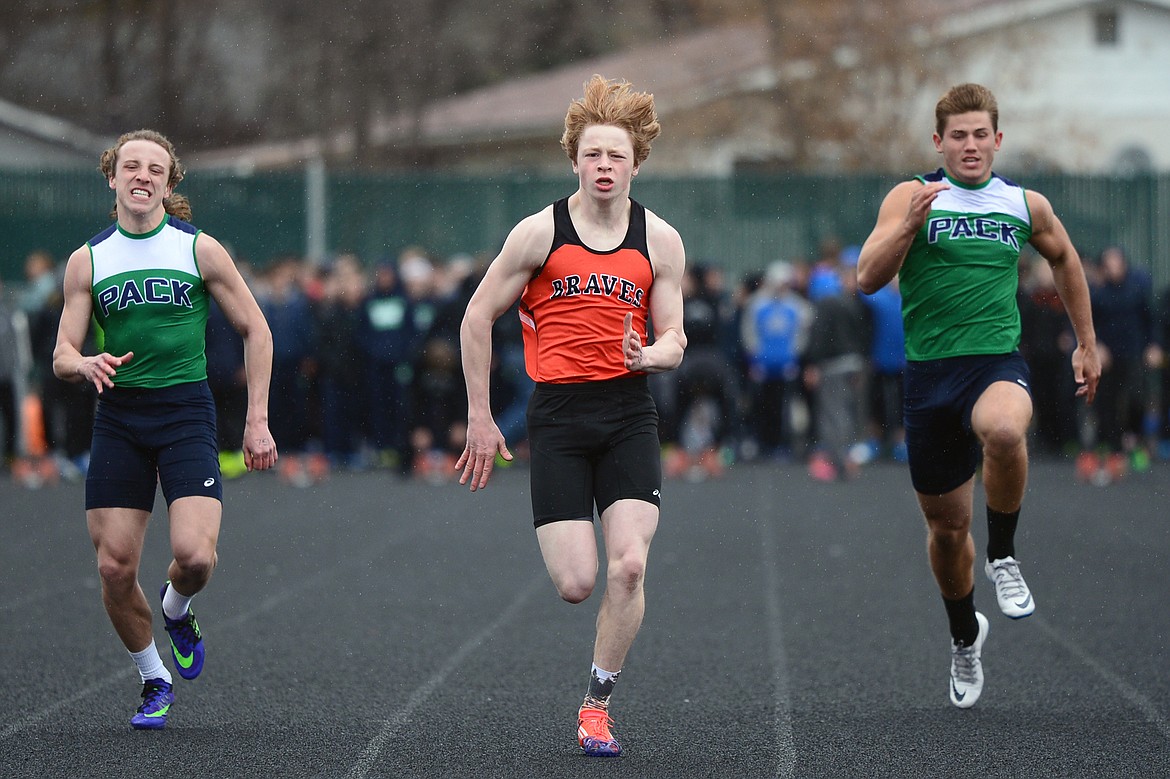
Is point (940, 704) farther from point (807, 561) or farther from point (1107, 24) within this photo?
point (1107, 24)

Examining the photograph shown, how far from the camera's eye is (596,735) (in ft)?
20.8

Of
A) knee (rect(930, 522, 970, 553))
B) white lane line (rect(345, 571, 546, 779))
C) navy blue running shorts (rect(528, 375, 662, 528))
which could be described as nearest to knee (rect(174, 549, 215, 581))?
white lane line (rect(345, 571, 546, 779))

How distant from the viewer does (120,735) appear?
22.1ft

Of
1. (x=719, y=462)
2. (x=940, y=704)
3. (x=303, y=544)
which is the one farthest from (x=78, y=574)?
(x=719, y=462)

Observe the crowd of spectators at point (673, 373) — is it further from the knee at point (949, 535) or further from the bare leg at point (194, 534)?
the knee at point (949, 535)

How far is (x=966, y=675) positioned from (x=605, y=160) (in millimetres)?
2843

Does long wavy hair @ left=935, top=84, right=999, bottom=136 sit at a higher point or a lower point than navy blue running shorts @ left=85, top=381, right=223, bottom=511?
higher

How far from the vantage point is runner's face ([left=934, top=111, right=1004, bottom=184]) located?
23.3ft

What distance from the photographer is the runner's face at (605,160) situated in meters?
6.32

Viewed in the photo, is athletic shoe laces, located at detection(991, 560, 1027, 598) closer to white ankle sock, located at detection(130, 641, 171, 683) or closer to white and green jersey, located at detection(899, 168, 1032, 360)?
white and green jersey, located at detection(899, 168, 1032, 360)

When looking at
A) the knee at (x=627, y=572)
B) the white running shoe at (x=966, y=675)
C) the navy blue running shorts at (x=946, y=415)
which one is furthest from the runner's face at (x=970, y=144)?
the knee at (x=627, y=572)

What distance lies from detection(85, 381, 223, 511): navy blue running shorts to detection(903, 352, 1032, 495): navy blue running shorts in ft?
9.70

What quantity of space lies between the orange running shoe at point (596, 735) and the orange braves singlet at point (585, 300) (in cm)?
127

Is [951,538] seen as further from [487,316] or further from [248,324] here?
[248,324]
